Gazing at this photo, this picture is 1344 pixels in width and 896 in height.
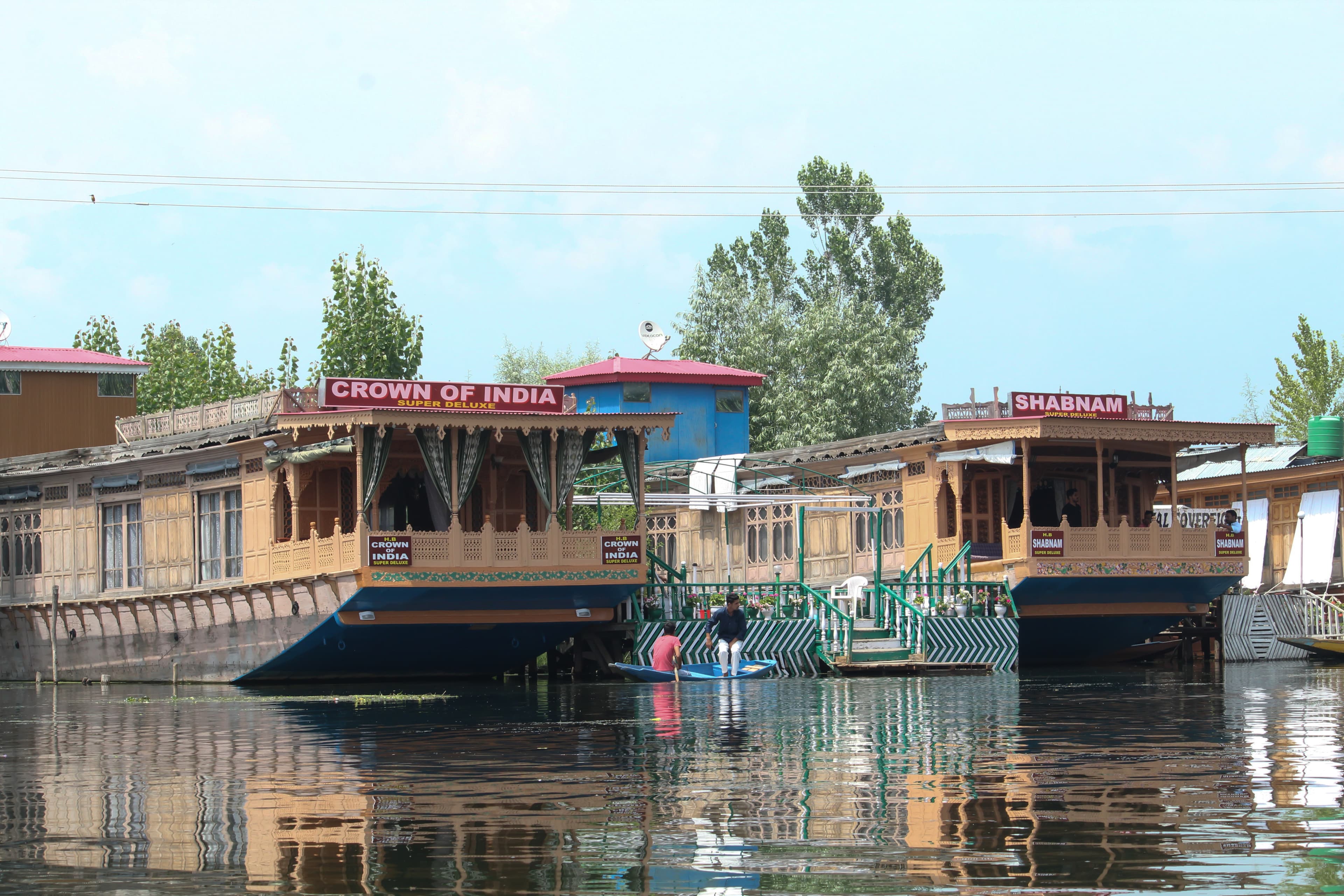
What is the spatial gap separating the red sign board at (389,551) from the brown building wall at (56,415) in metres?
18.2

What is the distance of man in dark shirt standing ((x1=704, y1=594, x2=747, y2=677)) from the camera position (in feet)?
100

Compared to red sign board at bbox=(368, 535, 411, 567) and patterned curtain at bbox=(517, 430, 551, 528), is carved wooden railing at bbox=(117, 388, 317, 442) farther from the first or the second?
patterned curtain at bbox=(517, 430, 551, 528)

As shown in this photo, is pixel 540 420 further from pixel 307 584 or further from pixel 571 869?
pixel 571 869

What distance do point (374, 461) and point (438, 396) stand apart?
61.2 inches

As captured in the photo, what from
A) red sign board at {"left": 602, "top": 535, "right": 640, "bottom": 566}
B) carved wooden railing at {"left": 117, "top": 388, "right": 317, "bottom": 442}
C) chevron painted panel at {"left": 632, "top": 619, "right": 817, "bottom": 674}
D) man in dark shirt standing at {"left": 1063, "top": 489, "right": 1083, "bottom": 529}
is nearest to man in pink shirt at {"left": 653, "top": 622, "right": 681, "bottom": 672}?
chevron painted panel at {"left": 632, "top": 619, "right": 817, "bottom": 674}

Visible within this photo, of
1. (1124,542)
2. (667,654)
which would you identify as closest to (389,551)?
(667,654)

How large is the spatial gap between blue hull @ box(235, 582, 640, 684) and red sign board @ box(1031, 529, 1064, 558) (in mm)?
8011

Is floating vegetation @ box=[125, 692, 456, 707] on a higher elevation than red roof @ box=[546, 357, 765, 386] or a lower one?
lower

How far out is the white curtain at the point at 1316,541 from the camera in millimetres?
42375

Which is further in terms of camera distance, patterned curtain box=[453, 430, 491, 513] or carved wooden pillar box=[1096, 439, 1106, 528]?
carved wooden pillar box=[1096, 439, 1106, 528]

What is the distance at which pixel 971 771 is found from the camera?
13078mm

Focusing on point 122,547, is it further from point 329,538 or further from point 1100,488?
point 1100,488

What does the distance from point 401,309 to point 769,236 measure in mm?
20692

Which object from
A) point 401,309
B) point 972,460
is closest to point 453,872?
point 972,460
